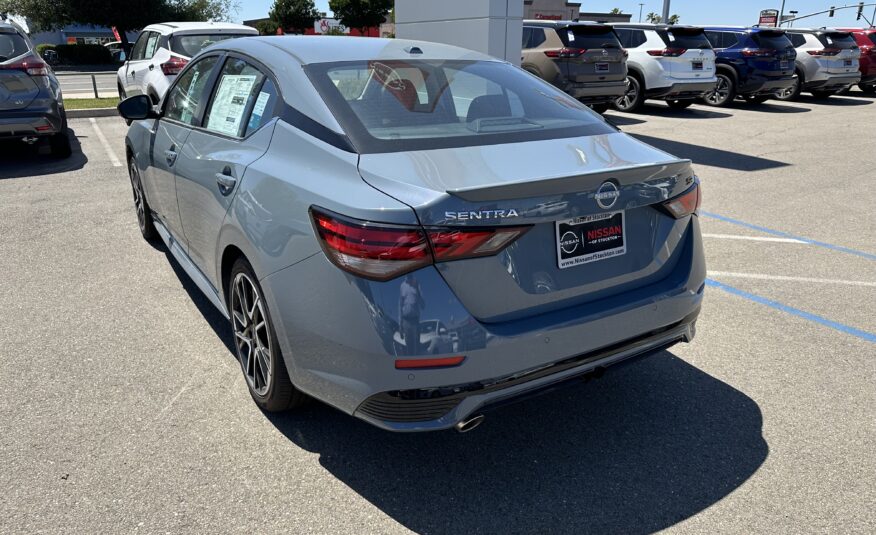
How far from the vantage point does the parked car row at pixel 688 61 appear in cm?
1304

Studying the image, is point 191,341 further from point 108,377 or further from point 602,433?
point 602,433

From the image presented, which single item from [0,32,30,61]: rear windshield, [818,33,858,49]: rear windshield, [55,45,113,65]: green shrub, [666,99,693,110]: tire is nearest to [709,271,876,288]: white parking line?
[0,32,30,61]: rear windshield

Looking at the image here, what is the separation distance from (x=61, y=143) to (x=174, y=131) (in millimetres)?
6323

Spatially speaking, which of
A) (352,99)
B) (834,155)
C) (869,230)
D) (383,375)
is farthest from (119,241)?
(834,155)

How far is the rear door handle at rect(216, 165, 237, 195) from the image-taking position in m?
3.12

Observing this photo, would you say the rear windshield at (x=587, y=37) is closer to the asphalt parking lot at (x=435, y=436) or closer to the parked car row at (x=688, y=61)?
the parked car row at (x=688, y=61)

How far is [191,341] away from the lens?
158 inches

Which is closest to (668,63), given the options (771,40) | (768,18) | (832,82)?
(771,40)

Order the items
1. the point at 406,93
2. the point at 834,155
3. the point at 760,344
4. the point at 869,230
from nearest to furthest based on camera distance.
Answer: the point at 406,93 < the point at 760,344 < the point at 869,230 < the point at 834,155

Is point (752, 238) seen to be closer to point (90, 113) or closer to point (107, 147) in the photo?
point (107, 147)

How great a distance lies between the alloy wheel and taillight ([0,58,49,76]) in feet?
22.7

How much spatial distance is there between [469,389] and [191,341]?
2212 millimetres

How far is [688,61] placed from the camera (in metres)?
14.7

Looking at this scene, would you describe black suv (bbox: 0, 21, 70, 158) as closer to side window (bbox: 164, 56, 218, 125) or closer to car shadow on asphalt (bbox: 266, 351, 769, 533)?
side window (bbox: 164, 56, 218, 125)
